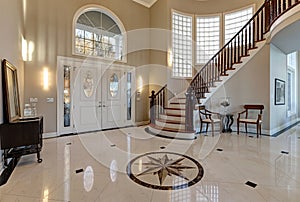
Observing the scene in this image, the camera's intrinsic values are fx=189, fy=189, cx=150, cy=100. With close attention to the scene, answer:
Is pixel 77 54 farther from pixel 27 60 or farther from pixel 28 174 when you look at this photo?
pixel 28 174

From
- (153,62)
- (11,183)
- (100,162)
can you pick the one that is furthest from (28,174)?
(153,62)

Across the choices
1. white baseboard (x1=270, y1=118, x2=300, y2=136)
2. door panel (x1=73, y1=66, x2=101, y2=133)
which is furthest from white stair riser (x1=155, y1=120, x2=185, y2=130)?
white baseboard (x1=270, y1=118, x2=300, y2=136)

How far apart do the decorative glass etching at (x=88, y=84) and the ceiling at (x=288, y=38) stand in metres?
5.44

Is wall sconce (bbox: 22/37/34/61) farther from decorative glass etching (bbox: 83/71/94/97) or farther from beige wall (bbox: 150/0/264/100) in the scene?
beige wall (bbox: 150/0/264/100)

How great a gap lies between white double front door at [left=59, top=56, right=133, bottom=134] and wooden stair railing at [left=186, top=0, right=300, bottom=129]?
2619 mm

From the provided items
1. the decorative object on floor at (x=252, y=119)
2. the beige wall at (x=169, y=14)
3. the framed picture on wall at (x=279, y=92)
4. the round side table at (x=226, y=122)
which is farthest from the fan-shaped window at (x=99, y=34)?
the framed picture on wall at (x=279, y=92)

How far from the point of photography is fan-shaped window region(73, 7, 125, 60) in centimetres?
611

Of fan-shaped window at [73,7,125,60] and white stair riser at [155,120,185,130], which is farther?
fan-shaped window at [73,7,125,60]

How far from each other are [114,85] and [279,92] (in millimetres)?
5627

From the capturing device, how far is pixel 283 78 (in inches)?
261

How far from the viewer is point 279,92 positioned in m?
6.25

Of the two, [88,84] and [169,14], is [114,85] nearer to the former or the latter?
[88,84]

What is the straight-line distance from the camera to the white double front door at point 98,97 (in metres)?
5.90

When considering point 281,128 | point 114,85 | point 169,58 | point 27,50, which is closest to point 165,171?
point 114,85
